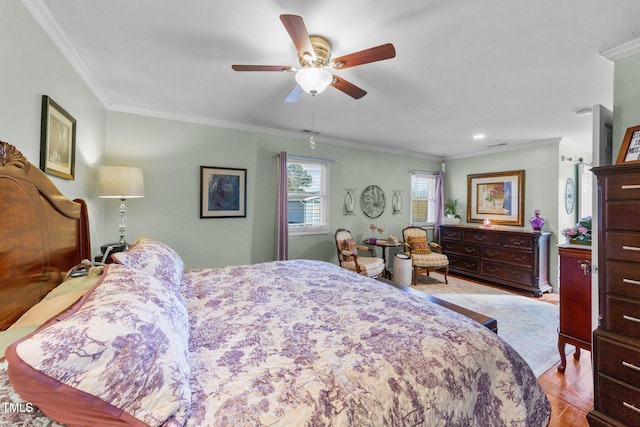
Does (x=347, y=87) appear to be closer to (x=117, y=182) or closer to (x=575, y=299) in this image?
(x=117, y=182)

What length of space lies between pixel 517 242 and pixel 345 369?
4.60 m

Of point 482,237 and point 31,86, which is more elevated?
point 31,86

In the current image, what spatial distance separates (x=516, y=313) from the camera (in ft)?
11.4

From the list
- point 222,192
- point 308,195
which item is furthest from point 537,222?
point 222,192

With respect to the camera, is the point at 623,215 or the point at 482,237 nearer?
the point at 623,215

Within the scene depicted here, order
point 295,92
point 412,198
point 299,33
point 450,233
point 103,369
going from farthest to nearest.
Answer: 1. point 412,198
2. point 450,233
3. point 295,92
4. point 299,33
5. point 103,369

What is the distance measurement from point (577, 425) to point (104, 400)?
8.58ft

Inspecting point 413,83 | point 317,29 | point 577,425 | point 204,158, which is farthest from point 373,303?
point 204,158

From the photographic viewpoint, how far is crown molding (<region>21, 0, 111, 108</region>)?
152 centimetres

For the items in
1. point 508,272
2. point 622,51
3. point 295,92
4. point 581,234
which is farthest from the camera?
point 508,272

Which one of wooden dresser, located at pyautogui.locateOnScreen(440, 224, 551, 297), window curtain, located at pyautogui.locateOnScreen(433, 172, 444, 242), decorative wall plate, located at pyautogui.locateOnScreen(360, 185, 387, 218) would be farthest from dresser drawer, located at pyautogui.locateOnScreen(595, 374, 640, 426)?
window curtain, located at pyautogui.locateOnScreen(433, 172, 444, 242)

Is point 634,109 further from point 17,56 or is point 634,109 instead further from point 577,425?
point 17,56

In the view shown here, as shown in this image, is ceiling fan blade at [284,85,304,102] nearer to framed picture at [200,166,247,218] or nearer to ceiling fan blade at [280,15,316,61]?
ceiling fan blade at [280,15,316,61]

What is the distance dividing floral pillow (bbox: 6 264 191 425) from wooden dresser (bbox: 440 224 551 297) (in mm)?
5038
